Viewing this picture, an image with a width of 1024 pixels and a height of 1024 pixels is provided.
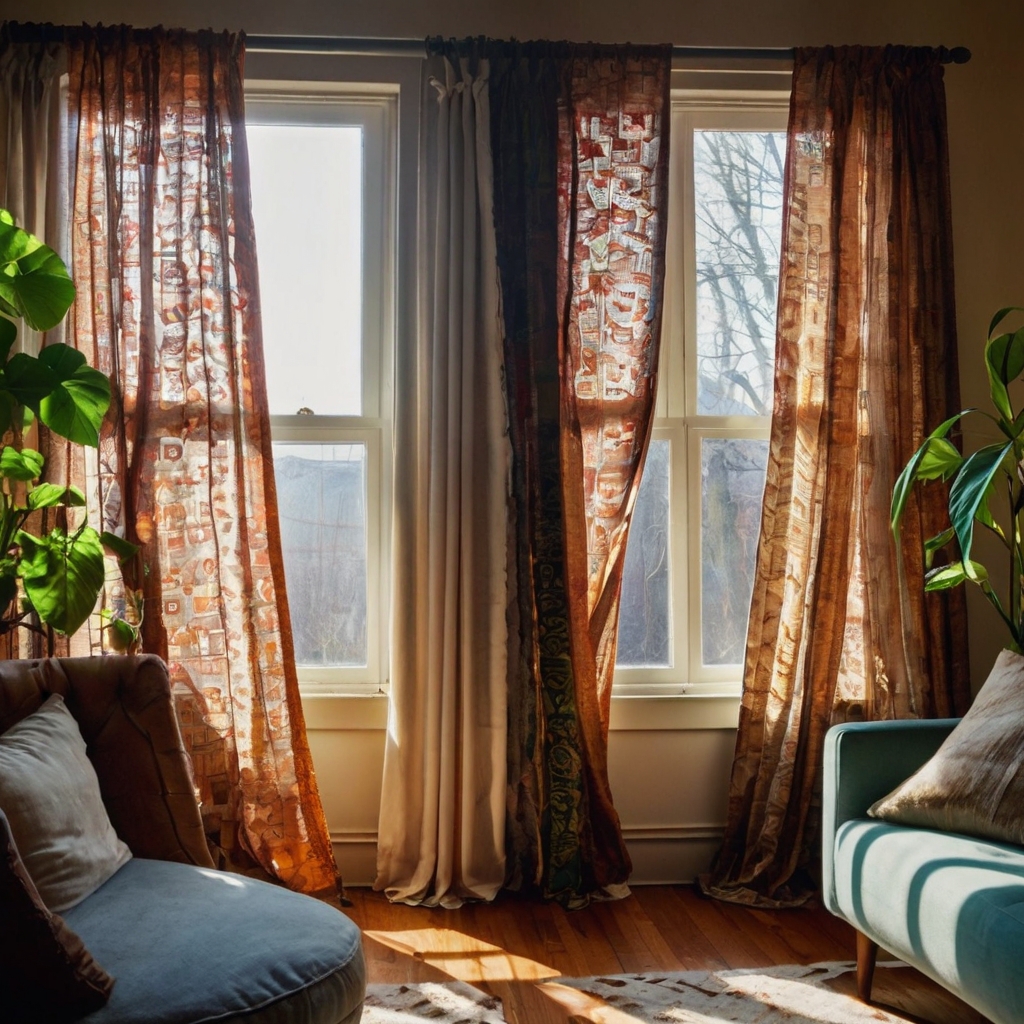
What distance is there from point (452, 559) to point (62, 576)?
1.02 meters

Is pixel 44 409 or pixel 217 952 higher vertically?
pixel 44 409

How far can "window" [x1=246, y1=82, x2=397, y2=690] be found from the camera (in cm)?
306

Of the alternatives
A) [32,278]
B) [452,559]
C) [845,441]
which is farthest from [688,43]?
[32,278]

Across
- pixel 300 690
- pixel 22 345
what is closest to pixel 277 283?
pixel 22 345

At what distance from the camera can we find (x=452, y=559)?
2.85 metres

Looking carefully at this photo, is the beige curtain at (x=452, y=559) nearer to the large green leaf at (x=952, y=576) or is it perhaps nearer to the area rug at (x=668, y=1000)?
the area rug at (x=668, y=1000)

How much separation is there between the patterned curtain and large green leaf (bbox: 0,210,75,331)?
119 centimetres

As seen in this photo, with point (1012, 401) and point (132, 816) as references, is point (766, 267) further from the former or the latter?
point (132, 816)

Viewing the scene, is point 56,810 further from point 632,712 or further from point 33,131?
point 33,131

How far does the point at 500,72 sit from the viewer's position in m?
2.90

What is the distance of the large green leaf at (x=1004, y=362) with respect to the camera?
2506 millimetres

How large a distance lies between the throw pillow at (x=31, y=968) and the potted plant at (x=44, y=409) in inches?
39.7

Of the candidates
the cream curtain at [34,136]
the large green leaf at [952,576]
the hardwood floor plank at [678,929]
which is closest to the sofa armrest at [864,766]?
the hardwood floor plank at [678,929]

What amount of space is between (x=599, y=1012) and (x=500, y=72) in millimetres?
Result: 2479
